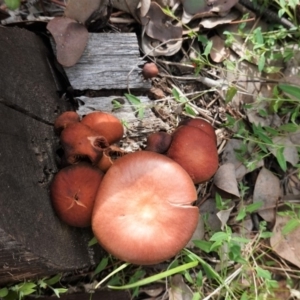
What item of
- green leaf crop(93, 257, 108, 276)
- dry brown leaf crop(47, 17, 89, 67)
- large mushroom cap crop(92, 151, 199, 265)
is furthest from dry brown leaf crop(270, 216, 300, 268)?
dry brown leaf crop(47, 17, 89, 67)

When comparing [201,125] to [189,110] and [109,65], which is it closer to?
[189,110]

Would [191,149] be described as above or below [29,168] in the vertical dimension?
below

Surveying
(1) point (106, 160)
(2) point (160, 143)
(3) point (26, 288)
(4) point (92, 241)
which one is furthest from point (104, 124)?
(3) point (26, 288)

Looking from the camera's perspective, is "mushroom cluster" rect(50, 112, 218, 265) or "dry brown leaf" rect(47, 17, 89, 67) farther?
"dry brown leaf" rect(47, 17, 89, 67)

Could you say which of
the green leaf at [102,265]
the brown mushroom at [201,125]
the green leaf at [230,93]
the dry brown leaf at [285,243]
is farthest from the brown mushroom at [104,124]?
the dry brown leaf at [285,243]

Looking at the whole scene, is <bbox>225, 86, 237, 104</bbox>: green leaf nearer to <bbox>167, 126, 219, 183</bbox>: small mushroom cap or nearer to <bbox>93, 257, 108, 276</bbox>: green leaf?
<bbox>167, 126, 219, 183</bbox>: small mushroom cap

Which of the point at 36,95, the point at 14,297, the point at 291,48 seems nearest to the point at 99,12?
the point at 36,95

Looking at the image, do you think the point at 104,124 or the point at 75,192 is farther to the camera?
the point at 104,124
